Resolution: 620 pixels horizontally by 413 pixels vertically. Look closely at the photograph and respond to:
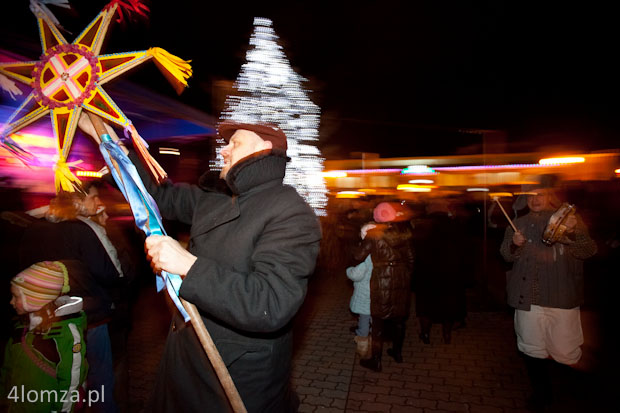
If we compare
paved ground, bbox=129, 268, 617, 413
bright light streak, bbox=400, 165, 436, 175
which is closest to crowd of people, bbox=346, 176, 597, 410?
paved ground, bbox=129, 268, 617, 413

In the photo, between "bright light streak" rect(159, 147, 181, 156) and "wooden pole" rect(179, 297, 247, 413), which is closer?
"wooden pole" rect(179, 297, 247, 413)

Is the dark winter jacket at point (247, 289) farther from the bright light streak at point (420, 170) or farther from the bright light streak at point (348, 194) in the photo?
the bright light streak at point (348, 194)

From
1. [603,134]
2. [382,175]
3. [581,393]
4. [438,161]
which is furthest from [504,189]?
[581,393]

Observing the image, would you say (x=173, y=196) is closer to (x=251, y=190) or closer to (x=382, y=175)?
(x=251, y=190)

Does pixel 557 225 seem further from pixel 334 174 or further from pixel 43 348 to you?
pixel 334 174

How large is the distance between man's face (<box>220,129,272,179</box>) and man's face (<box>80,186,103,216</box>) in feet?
6.44

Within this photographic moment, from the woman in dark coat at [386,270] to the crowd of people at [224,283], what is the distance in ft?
0.06

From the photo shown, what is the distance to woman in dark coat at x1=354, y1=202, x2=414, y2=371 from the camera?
4.77 m

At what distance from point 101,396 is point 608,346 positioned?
21.7ft

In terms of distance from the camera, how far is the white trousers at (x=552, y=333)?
3701 mm

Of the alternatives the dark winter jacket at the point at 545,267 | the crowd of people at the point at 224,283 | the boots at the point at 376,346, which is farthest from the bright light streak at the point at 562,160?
the boots at the point at 376,346

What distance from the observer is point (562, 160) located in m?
10.7

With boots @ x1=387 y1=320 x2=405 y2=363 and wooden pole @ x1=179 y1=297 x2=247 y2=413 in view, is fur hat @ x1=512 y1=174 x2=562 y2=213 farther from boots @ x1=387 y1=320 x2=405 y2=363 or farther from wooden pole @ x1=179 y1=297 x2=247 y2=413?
wooden pole @ x1=179 y1=297 x2=247 y2=413

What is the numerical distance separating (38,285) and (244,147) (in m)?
1.77
